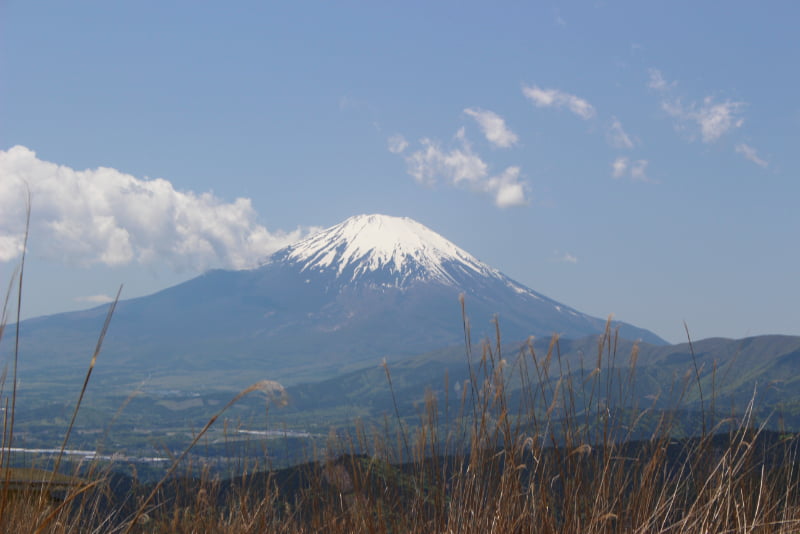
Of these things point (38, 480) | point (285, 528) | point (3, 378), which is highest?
point (3, 378)

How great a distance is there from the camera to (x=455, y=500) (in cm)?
291

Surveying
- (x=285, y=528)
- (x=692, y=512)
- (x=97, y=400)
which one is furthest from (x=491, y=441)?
(x=97, y=400)

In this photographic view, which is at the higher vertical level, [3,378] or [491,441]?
[3,378]

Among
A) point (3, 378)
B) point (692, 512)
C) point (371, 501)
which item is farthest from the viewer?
point (371, 501)

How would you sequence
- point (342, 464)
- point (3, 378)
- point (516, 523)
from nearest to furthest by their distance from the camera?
point (3, 378) < point (516, 523) < point (342, 464)

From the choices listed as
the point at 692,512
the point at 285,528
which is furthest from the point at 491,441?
the point at 285,528

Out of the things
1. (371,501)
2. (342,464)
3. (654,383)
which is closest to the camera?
(371,501)

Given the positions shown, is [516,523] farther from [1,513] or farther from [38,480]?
[38,480]

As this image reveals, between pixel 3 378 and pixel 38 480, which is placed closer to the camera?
pixel 3 378

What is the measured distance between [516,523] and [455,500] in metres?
0.37

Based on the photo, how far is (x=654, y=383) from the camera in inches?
6196

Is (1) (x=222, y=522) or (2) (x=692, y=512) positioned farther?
(1) (x=222, y=522)

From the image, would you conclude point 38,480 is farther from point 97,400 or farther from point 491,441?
point 97,400

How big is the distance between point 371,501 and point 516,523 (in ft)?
2.57
